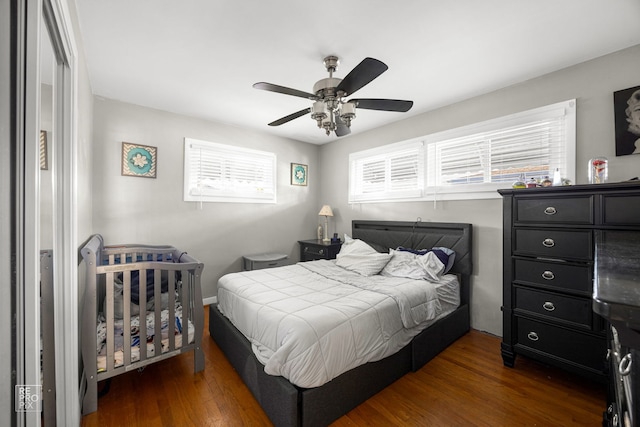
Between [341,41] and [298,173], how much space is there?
2.87 m

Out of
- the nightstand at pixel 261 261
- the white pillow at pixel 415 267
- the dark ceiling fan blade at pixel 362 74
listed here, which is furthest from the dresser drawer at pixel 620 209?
the nightstand at pixel 261 261

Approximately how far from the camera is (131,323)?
2.16 meters

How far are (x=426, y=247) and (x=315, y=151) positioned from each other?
274 cm

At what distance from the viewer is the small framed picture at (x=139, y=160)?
3191 mm

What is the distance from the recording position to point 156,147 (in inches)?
134

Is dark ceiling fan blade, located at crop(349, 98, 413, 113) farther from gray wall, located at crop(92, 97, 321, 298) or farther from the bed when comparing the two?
gray wall, located at crop(92, 97, 321, 298)

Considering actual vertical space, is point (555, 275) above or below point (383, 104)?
below

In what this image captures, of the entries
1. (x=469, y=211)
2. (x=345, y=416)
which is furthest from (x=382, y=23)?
(x=345, y=416)

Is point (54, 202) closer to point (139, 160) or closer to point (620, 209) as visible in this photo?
point (139, 160)

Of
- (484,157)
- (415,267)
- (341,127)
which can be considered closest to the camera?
(341,127)

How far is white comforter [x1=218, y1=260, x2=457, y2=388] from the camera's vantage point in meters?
1.60

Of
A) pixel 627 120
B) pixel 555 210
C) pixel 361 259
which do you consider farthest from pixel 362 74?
pixel 627 120

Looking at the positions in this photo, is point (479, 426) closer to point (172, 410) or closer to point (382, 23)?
point (172, 410)

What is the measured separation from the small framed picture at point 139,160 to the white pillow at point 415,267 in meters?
3.06
